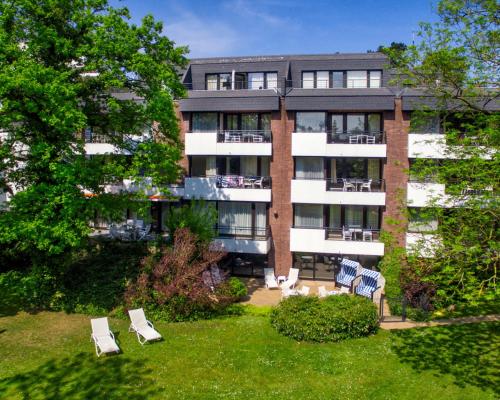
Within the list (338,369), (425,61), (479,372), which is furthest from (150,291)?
(425,61)

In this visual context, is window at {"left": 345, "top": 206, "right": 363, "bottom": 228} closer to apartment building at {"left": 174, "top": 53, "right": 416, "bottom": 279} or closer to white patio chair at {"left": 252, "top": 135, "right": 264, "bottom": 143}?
apartment building at {"left": 174, "top": 53, "right": 416, "bottom": 279}

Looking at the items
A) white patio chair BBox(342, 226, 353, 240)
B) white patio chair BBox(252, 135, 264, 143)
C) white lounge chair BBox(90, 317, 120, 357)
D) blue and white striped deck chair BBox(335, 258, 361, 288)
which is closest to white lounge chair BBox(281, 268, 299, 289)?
blue and white striped deck chair BBox(335, 258, 361, 288)

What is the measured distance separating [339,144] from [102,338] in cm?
1586

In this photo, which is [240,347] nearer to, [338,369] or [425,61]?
[338,369]

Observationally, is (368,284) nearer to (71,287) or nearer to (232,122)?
(232,122)

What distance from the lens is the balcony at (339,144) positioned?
24.1 meters

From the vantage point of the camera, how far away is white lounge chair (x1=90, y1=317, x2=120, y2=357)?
15.3 metres

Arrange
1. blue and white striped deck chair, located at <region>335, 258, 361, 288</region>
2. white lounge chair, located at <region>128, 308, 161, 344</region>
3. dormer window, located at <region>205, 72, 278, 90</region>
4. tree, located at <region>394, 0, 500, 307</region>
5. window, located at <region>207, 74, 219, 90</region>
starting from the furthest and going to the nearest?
window, located at <region>207, 74, 219, 90</region>
dormer window, located at <region>205, 72, 278, 90</region>
blue and white striped deck chair, located at <region>335, 258, 361, 288</region>
white lounge chair, located at <region>128, 308, 161, 344</region>
tree, located at <region>394, 0, 500, 307</region>

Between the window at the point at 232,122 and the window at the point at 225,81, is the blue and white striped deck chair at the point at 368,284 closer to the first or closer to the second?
the window at the point at 232,122

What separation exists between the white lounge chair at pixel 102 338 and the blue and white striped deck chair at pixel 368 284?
12.2 meters

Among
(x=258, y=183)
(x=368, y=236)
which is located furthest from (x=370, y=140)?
(x=258, y=183)

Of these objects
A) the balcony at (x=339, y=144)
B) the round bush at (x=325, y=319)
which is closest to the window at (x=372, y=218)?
the balcony at (x=339, y=144)

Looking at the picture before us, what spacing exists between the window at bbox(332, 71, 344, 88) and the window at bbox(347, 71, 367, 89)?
44 centimetres

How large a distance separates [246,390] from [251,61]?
20.9 m
